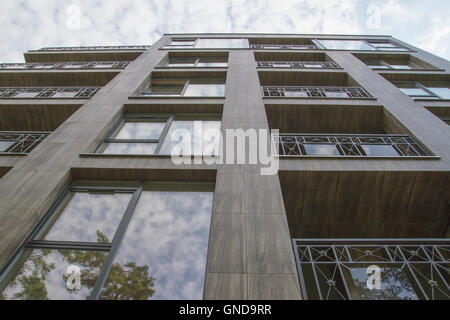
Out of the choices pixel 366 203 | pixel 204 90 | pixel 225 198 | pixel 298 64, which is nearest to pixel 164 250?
pixel 225 198

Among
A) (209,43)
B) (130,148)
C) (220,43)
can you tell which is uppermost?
(209,43)

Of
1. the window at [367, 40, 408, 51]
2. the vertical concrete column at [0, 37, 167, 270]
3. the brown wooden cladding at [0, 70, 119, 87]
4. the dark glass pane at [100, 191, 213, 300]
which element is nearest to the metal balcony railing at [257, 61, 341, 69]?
the window at [367, 40, 408, 51]

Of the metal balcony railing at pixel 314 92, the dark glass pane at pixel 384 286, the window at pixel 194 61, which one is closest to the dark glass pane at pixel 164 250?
the dark glass pane at pixel 384 286

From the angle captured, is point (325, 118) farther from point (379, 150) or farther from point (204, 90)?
point (204, 90)

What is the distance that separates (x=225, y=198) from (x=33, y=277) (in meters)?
3.61

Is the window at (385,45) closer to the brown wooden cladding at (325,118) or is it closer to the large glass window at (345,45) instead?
the large glass window at (345,45)

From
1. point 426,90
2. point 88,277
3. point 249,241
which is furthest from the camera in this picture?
point 426,90

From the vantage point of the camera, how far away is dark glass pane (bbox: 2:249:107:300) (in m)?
A: 4.05

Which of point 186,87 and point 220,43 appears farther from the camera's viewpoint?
point 220,43

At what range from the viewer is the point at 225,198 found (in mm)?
5219

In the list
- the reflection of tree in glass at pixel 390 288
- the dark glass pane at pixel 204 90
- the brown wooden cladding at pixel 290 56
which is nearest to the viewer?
the reflection of tree in glass at pixel 390 288

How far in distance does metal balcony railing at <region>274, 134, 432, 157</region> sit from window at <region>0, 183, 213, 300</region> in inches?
134

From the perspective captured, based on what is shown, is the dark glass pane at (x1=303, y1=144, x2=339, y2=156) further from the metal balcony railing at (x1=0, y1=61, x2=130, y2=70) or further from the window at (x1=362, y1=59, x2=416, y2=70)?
the metal balcony railing at (x1=0, y1=61, x2=130, y2=70)

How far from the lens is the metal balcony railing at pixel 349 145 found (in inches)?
297
